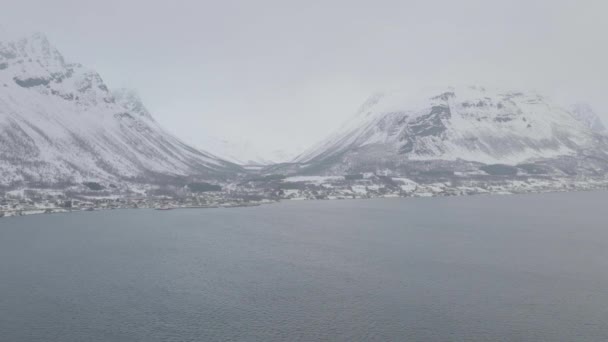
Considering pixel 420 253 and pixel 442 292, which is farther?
pixel 420 253

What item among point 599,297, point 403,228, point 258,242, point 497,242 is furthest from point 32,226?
point 599,297

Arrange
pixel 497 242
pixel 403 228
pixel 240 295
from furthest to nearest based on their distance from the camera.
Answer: pixel 403 228 → pixel 497 242 → pixel 240 295

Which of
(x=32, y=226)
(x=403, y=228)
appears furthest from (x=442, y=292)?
(x=32, y=226)

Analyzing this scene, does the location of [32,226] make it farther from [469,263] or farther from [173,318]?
[469,263]

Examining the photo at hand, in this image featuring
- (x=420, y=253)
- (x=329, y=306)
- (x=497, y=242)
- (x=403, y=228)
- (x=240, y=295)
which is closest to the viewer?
(x=329, y=306)

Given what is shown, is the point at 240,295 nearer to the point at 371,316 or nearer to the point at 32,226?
the point at 371,316

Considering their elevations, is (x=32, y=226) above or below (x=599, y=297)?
above
